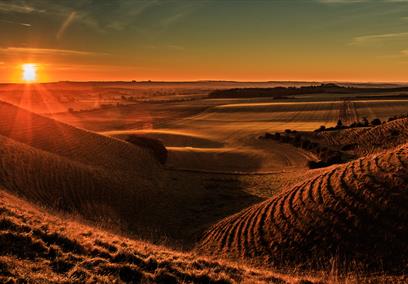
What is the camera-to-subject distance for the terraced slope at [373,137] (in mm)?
33753

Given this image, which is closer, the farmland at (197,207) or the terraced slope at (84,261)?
the terraced slope at (84,261)

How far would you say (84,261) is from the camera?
7.17 meters

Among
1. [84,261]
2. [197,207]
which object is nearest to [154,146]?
[197,207]

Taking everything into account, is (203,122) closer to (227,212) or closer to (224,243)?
(227,212)

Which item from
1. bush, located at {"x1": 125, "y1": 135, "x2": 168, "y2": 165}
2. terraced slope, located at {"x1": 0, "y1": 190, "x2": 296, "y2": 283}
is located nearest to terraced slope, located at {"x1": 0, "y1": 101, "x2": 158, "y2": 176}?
bush, located at {"x1": 125, "y1": 135, "x2": 168, "y2": 165}

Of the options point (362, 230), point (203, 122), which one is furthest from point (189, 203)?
point (203, 122)

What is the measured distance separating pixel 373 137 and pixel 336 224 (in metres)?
29.7

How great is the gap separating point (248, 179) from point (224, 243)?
535 inches

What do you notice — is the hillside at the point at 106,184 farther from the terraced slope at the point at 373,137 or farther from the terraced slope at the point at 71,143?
the terraced slope at the point at 373,137

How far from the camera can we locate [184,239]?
14.6 meters

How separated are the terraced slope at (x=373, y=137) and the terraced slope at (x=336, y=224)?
22227 mm

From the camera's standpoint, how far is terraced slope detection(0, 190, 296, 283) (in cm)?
638

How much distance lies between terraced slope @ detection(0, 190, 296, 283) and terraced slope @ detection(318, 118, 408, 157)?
2875 cm

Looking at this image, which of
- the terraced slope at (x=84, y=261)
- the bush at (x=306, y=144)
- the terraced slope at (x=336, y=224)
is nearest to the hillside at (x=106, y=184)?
the terraced slope at (x=336, y=224)
